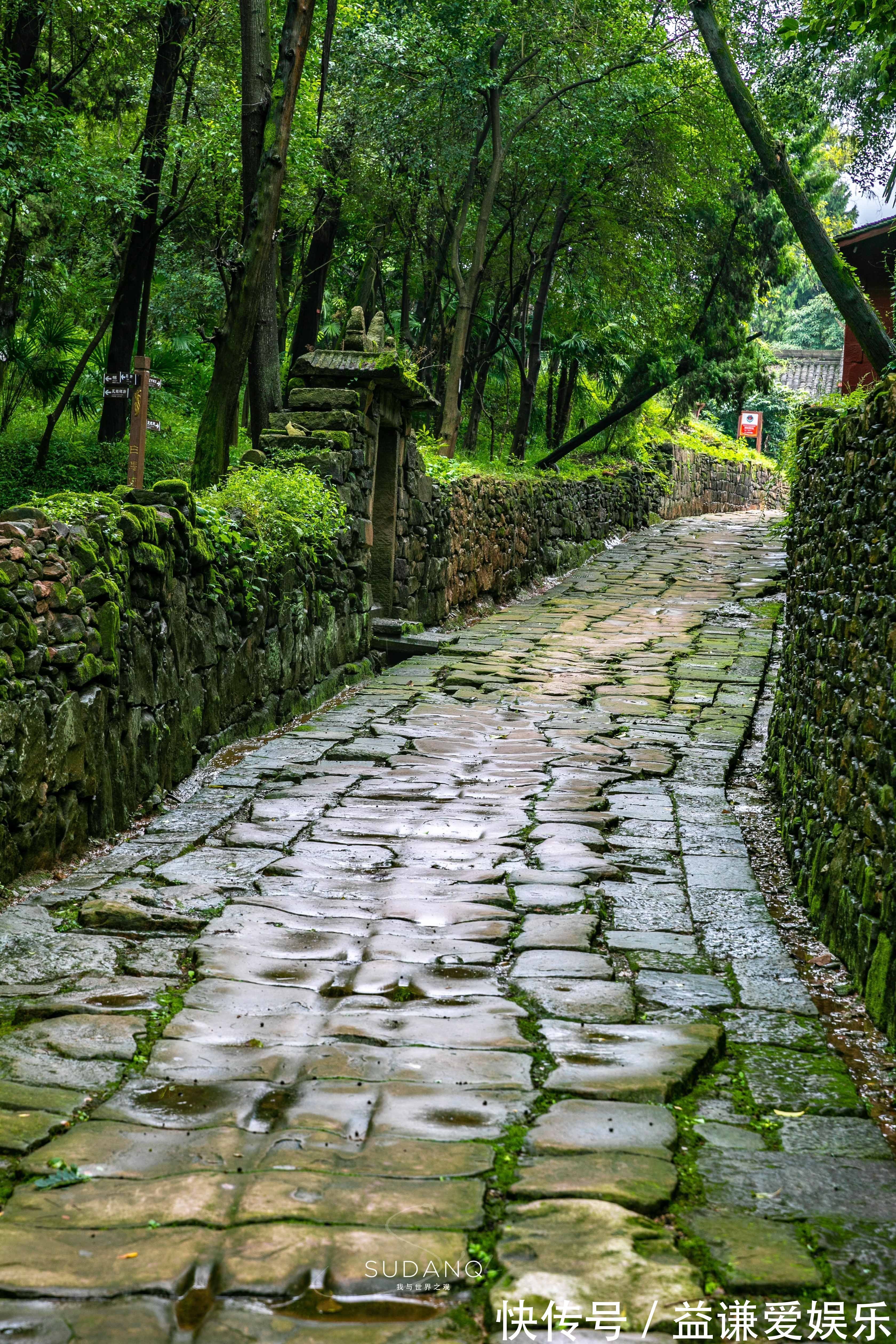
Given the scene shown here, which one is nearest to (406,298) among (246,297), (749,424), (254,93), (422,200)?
(422,200)

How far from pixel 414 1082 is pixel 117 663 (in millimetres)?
2939

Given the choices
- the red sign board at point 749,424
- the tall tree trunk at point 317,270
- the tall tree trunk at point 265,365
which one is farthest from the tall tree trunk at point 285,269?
the red sign board at point 749,424

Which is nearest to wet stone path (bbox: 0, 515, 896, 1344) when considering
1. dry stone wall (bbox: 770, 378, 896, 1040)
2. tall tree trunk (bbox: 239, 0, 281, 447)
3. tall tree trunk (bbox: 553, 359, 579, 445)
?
dry stone wall (bbox: 770, 378, 896, 1040)

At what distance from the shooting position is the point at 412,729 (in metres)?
8.34

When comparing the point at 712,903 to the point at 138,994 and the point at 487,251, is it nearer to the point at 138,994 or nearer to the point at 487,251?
the point at 138,994

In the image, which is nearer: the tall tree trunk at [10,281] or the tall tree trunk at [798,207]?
the tall tree trunk at [798,207]

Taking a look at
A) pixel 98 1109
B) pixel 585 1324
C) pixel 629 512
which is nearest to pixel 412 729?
pixel 98 1109

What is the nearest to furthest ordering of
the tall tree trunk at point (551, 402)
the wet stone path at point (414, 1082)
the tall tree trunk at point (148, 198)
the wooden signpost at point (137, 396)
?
the wet stone path at point (414, 1082) → the wooden signpost at point (137, 396) → the tall tree trunk at point (148, 198) → the tall tree trunk at point (551, 402)

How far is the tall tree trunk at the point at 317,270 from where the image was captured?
1688 cm

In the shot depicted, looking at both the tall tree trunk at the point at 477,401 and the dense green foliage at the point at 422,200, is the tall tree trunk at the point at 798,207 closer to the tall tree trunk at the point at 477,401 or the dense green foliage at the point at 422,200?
the dense green foliage at the point at 422,200

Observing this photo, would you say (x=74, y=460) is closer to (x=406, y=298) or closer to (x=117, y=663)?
(x=406, y=298)

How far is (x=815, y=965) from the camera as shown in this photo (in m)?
4.45

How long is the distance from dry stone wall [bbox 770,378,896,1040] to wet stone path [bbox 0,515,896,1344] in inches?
11.4

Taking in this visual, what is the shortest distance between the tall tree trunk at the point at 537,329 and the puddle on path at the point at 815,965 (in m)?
11.9
